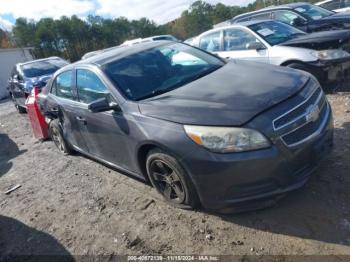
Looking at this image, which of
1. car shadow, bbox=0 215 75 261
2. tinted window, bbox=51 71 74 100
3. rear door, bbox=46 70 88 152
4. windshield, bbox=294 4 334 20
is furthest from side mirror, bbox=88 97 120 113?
windshield, bbox=294 4 334 20

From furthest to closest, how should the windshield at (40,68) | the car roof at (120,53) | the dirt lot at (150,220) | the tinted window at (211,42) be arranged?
the windshield at (40,68) → the tinted window at (211,42) → the car roof at (120,53) → the dirt lot at (150,220)

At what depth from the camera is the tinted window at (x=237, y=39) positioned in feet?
24.2

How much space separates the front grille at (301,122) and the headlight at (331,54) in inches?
120

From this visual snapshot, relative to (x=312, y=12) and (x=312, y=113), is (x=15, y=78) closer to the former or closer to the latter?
(x=312, y=12)

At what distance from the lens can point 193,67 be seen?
4.34m

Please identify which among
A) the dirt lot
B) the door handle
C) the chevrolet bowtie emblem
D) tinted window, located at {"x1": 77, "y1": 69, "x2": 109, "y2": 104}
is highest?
tinted window, located at {"x1": 77, "y1": 69, "x2": 109, "y2": 104}

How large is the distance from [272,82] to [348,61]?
3.42m

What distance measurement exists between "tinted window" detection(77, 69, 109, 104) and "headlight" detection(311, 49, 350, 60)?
4066mm

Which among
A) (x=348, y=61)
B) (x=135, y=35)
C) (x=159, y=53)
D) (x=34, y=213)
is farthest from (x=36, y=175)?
(x=135, y=35)

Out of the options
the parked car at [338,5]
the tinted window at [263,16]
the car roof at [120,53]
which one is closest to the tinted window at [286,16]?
the tinted window at [263,16]

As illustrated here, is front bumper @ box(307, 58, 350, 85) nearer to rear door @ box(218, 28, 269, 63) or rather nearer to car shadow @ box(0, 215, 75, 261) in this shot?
rear door @ box(218, 28, 269, 63)

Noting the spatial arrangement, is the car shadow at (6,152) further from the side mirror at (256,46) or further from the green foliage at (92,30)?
the green foliage at (92,30)

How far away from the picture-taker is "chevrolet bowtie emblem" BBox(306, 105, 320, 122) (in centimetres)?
315

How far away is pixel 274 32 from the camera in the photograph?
24.3 feet
